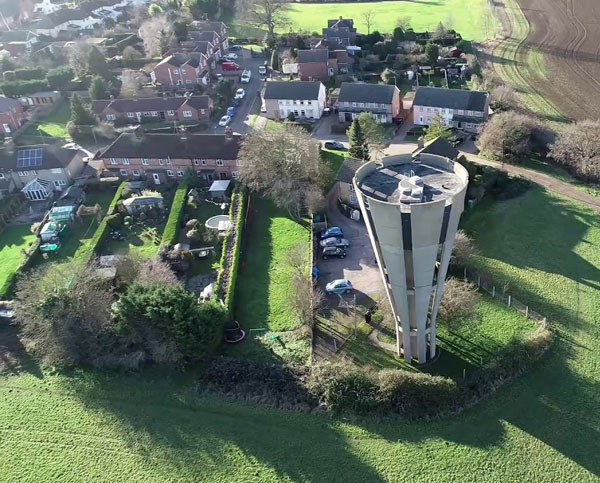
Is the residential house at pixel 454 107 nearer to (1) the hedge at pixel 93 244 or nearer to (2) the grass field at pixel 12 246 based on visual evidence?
(1) the hedge at pixel 93 244

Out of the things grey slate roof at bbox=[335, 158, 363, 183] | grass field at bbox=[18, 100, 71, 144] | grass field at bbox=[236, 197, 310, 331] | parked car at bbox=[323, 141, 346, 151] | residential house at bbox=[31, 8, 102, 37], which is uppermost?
residential house at bbox=[31, 8, 102, 37]

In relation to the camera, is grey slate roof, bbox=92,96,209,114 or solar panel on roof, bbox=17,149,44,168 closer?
solar panel on roof, bbox=17,149,44,168

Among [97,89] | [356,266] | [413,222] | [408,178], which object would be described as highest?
[408,178]

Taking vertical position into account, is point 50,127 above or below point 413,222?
below

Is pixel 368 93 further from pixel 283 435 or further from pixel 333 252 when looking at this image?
pixel 283 435

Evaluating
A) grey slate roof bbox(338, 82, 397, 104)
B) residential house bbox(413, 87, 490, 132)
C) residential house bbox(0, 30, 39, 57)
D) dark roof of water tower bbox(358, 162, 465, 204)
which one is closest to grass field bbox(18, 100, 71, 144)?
residential house bbox(0, 30, 39, 57)

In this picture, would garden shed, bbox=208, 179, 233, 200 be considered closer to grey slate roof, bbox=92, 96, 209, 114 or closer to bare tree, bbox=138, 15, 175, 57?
grey slate roof, bbox=92, 96, 209, 114

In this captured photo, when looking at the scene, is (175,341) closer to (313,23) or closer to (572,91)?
(572,91)

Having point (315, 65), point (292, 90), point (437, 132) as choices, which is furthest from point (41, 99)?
point (437, 132)
